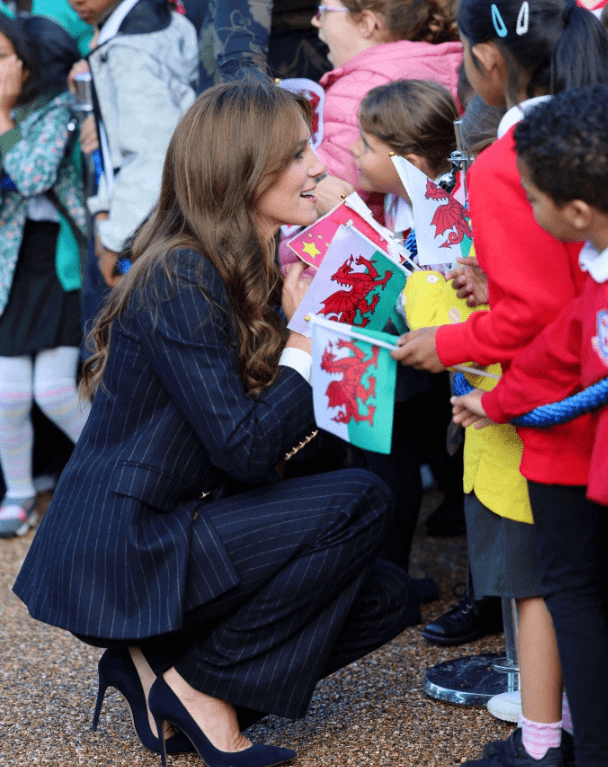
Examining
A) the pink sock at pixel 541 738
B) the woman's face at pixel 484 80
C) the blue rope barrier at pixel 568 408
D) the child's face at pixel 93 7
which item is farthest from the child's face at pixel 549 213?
the child's face at pixel 93 7

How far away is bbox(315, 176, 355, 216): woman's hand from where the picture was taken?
279 cm

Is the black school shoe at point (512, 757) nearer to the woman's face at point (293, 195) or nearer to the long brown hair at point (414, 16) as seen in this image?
the woman's face at point (293, 195)

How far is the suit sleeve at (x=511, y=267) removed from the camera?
1.74 meters

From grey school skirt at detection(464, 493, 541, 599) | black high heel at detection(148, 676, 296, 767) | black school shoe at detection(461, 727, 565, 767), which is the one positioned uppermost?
grey school skirt at detection(464, 493, 541, 599)

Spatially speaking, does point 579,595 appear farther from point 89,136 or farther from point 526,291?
point 89,136

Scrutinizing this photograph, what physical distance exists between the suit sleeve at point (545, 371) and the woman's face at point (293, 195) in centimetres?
66

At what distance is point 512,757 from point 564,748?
10 centimetres

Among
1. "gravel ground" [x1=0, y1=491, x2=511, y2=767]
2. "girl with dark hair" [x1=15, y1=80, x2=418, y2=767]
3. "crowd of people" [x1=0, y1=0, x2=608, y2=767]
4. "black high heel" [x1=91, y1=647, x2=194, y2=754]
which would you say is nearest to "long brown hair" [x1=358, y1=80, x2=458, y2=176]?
"crowd of people" [x1=0, y1=0, x2=608, y2=767]

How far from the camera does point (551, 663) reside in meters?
1.88

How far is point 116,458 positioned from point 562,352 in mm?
913

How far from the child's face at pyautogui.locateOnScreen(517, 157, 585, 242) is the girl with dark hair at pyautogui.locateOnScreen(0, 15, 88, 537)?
263 cm

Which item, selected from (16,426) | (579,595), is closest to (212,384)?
(579,595)

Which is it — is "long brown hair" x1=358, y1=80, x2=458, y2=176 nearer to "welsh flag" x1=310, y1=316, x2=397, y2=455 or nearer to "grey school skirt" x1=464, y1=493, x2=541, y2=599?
"welsh flag" x1=310, y1=316, x2=397, y2=455

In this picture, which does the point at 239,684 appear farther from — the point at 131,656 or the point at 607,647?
the point at 607,647
